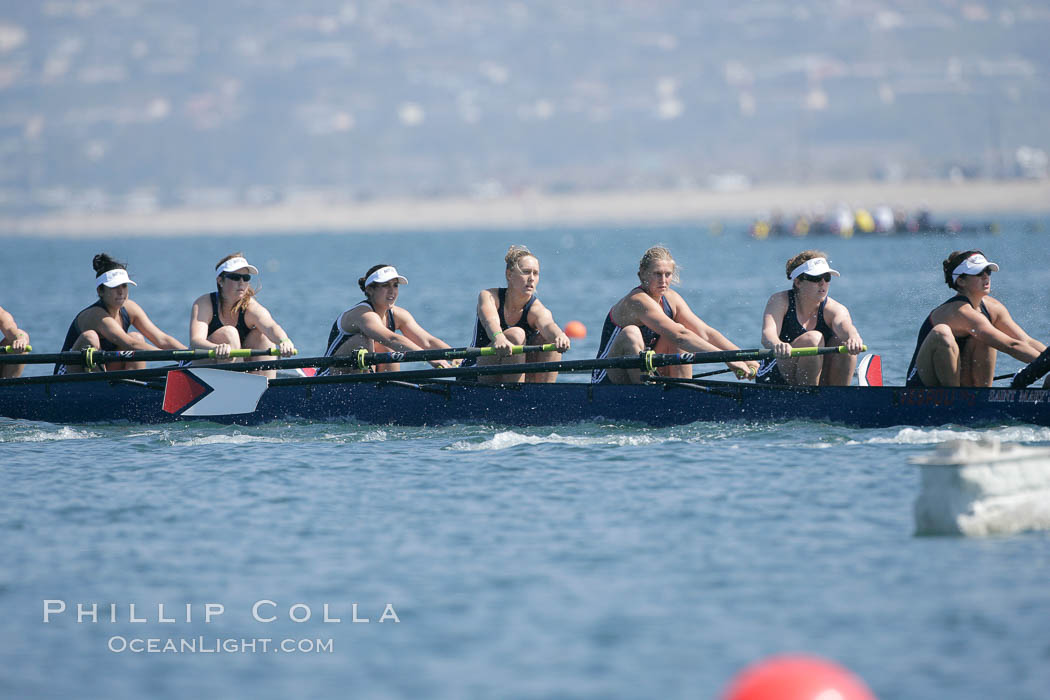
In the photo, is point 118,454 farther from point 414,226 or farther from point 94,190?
point 94,190

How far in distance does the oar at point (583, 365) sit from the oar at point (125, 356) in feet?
1.12

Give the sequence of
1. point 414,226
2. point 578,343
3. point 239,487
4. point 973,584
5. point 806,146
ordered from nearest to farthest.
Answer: point 973,584
point 239,487
point 578,343
point 414,226
point 806,146

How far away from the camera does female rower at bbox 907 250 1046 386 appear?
10258mm

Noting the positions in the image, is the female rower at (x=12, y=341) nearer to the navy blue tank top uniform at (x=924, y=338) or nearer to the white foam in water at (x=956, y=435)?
the white foam in water at (x=956, y=435)

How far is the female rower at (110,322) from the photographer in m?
12.3

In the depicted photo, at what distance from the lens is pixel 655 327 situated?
10938 mm

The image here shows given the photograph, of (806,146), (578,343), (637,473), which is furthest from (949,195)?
(637,473)

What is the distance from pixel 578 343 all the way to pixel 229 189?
170 m

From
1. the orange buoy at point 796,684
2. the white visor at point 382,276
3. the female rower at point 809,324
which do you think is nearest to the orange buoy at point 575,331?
the white visor at point 382,276

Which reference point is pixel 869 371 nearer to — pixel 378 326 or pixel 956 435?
pixel 956 435

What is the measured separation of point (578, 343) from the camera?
2169cm

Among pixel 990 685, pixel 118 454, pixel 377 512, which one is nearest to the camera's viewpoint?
pixel 990 685

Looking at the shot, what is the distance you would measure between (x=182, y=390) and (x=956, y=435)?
19.8 ft

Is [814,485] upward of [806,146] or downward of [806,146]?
downward
